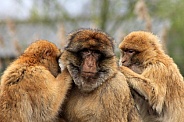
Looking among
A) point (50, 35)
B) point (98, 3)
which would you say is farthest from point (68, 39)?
point (50, 35)

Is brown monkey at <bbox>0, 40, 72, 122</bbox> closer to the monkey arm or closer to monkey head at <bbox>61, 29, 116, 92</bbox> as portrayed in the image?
monkey head at <bbox>61, 29, 116, 92</bbox>

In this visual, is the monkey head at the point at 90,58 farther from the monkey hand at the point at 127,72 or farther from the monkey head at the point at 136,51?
the monkey head at the point at 136,51

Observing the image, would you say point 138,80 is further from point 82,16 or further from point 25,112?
point 82,16

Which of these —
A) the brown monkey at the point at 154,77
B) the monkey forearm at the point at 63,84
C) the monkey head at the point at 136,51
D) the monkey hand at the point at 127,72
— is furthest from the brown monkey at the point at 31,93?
the monkey head at the point at 136,51

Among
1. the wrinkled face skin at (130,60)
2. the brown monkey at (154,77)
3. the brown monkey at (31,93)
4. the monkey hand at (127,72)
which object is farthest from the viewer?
the wrinkled face skin at (130,60)

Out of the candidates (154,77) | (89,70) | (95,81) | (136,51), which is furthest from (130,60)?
(89,70)

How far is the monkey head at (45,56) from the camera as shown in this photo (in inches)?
302

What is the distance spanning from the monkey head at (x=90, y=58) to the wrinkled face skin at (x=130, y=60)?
1.22m

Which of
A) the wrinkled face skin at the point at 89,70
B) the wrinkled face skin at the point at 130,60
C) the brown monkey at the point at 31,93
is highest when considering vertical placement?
the wrinkled face skin at the point at 130,60

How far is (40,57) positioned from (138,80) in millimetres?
1381

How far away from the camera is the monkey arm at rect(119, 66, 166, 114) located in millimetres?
8055

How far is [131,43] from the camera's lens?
8812mm

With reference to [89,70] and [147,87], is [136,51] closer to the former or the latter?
[147,87]

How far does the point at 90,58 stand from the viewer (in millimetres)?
7289
